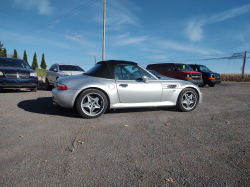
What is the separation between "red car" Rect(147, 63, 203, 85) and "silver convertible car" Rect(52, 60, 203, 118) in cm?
811

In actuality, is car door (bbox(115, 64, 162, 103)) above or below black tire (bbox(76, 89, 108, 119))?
above

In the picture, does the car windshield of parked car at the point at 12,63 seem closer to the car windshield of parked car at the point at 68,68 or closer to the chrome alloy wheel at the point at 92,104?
the car windshield of parked car at the point at 68,68

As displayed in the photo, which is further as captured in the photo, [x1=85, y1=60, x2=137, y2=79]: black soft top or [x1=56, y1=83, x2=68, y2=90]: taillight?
[x1=85, y1=60, x2=137, y2=79]: black soft top

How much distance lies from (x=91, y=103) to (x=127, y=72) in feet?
4.27

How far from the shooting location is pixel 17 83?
28.2 feet

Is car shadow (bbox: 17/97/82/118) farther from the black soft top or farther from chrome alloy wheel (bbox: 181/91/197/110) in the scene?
chrome alloy wheel (bbox: 181/91/197/110)

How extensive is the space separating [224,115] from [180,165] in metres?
3.52

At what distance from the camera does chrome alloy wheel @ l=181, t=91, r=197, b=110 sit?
584cm

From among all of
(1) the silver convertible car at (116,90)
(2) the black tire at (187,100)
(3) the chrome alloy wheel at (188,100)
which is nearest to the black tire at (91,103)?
(1) the silver convertible car at (116,90)

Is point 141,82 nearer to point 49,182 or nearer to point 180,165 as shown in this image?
point 180,165

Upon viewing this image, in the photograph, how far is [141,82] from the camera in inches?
208

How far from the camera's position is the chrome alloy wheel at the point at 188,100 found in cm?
584

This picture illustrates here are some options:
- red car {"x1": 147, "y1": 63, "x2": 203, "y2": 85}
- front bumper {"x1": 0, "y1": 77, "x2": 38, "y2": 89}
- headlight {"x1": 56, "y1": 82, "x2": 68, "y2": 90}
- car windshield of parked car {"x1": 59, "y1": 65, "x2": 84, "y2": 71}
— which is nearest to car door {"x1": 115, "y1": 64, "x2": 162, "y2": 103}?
headlight {"x1": 56, "y1": 82, "x2": 68, "y2": 90}

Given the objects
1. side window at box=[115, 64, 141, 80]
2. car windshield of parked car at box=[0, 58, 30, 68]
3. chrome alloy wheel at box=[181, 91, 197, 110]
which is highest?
car windshield of parked car at box=[0, 58, 30, 68]
